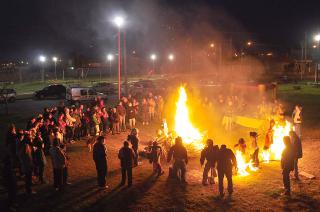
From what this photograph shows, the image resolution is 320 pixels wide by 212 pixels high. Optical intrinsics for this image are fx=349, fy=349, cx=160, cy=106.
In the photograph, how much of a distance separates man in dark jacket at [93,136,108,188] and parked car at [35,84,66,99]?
2975cm

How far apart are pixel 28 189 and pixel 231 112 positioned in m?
13.7

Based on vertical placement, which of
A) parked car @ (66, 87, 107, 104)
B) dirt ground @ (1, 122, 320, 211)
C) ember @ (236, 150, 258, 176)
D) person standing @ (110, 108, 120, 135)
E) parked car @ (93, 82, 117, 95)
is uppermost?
parked car @ (93, 82, 117, 95)

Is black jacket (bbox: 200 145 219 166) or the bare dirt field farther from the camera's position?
black jacket (bbox: 200 145 219 166)

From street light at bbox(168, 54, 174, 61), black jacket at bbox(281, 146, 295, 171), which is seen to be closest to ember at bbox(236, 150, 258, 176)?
black jacket at bbox(281, 146, 295, 171)

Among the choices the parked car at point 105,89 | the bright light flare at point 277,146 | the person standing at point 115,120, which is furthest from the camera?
the parked car at point 105,89

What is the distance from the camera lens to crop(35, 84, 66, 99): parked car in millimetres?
38656

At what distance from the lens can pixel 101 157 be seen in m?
11.0

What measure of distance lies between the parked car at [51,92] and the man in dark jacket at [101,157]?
29754mm

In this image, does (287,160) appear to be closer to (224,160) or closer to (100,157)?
(224,160)

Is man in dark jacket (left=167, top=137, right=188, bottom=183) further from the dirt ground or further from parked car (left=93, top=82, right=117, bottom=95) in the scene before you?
parked car (left=93, top=82, right=117, bottom=95)

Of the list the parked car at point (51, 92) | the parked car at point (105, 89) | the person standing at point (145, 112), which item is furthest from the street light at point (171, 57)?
the person standing at point (145, 112)

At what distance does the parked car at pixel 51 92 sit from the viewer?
127 ft

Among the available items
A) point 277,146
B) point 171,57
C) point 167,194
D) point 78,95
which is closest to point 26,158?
point 167,194

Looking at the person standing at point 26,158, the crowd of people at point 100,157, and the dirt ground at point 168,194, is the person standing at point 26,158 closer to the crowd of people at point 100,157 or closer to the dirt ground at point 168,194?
the crowd of people at point 100,157
